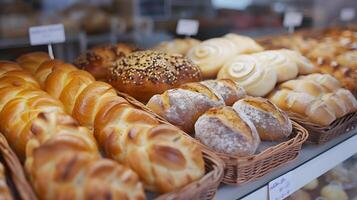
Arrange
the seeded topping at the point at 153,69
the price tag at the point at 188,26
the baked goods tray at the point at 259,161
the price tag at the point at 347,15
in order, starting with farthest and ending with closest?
the price tag at the point at 347,15 → the price tag at the point at 188,26 → the seeded topping at the point at 153,69 → the baked goods tray at the point at 259,161

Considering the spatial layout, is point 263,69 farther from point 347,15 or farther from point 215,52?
point 347,15

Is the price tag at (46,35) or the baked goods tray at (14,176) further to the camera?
the price tag at (46,35)

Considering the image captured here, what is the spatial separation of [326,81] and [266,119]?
51 centimetres

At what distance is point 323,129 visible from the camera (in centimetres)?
128

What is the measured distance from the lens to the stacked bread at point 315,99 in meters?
1.32

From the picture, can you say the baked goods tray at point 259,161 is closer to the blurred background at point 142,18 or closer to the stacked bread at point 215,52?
the stacked bread at point 215,52

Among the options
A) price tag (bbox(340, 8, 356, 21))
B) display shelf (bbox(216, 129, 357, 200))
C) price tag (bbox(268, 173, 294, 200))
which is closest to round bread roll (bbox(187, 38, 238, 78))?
display shelf (bbox(216, 129, 357, 200))

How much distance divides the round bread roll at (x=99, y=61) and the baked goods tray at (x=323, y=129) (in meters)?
0.80

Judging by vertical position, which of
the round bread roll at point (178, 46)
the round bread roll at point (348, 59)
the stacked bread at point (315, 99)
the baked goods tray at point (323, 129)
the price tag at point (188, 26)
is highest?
the price tag at point (188, 26)

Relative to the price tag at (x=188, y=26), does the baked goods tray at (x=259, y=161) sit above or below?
below

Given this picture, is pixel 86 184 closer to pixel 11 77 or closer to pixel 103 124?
pixel 103 124

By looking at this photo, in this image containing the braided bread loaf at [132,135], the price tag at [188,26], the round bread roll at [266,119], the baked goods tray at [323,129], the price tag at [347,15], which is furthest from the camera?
the price tag at [347,15]

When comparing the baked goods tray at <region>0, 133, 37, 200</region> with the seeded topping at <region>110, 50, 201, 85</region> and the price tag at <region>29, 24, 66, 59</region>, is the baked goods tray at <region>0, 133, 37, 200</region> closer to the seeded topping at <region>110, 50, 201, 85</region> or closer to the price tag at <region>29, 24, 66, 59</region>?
the seeded topping at <region>110, 50, 201, 85</region>

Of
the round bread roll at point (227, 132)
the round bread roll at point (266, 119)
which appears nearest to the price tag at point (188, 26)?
the round bread roll at point (266, 119)
